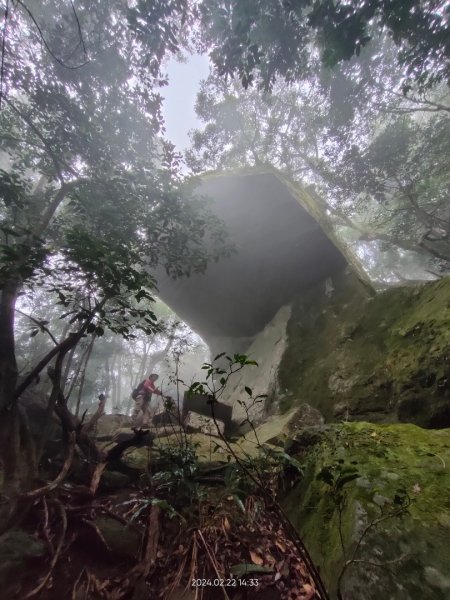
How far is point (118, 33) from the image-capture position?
9164 mm

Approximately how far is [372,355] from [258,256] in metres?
6.75

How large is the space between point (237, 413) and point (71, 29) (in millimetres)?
13607

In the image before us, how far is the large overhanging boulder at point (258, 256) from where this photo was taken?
35.7 ft

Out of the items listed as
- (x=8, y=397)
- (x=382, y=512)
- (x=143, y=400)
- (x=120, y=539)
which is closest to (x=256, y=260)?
(x=143, y=400)

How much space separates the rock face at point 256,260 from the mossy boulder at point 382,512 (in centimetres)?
867

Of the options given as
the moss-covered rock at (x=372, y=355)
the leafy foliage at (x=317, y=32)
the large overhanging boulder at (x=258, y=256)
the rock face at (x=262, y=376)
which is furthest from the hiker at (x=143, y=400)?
the leafy foliage at (x=317, y=32)

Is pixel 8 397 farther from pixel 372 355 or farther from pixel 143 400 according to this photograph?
pixel 372 355

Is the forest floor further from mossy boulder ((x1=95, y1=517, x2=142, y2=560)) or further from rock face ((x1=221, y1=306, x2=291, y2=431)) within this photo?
rock face ((x1=221, y1=306, x2=291, y2=431))

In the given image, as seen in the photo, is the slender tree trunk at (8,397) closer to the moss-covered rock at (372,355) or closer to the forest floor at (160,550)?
the forest floor at (160,550)

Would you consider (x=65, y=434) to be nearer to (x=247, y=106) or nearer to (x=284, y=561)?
(x=284, y=561)

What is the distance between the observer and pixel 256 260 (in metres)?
12.5

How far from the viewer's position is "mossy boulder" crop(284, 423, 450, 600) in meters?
1.57

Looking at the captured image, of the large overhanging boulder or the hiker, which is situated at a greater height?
the large overhanging boulder

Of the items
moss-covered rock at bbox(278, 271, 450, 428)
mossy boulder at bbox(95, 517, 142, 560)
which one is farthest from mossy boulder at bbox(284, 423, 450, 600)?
moss-covered rock at bbox(278, 271, 450, 428)
